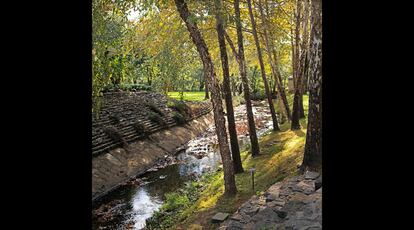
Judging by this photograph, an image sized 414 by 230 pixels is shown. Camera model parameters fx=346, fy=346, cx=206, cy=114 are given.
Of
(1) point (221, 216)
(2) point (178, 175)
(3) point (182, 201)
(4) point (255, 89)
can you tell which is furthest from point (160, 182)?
(4) point (255, 89)

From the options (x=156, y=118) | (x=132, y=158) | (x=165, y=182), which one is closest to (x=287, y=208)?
(x=165, y=182)

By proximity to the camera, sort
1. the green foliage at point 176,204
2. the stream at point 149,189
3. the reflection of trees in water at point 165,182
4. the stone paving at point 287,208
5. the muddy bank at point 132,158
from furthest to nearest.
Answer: the muddy bank at point 132,158 < the reflection of trees in water at point 165,182 < the stream at point 149,189 < the green foliage at point 176,204 < the stone paving at point 287,208

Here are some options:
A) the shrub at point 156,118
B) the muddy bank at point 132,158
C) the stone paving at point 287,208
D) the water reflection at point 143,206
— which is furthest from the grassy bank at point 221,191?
the shrub at point 156,118

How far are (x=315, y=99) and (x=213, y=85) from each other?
287cm

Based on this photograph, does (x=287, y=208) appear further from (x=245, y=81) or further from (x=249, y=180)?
(x=245, y=81)

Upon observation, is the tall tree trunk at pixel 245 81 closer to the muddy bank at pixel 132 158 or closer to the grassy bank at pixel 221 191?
the grassy bank at pixel 221 191

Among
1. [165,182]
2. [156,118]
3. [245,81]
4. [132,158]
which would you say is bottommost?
[165,182]

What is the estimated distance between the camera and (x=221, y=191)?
1155cm

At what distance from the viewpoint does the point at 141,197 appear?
14.4 metres

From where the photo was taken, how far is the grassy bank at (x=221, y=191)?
9.97 metres

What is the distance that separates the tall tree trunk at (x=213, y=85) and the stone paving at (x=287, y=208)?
2.15 m

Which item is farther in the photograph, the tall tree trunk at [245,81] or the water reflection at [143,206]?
the tall tree trunk at [245,81]
